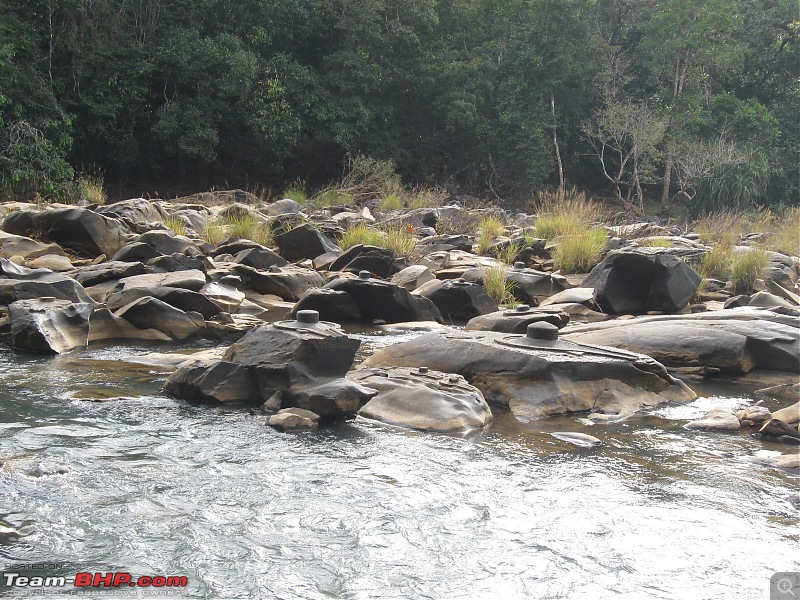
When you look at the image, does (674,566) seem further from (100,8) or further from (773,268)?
(100,8)

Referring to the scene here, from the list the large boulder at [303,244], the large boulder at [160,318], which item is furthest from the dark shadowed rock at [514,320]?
the large boulder at [303,244]

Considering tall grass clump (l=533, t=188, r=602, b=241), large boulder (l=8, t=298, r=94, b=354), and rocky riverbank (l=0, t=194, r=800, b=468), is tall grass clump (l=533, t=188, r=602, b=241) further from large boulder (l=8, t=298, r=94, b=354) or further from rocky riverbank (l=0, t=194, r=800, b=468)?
large boulder (l=8, t=298, r=94, b=354)

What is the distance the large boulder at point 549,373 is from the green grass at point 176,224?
6.27 meters

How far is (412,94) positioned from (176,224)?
46.1 feet

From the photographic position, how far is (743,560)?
229 cm

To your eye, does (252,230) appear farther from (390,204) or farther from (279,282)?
(390,204)

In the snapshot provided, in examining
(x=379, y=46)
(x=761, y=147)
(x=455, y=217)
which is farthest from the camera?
(x=761, y=147)

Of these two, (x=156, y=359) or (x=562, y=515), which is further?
(x=156, y=359)

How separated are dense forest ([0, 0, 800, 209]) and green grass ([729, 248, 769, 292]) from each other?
11604 mm

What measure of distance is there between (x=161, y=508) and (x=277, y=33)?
19.3 metres

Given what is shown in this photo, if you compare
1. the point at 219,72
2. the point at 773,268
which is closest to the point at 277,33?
the point at 219,72

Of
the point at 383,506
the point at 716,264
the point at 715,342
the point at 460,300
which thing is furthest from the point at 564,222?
the point at 383,506

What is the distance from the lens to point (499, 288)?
25.5 ft

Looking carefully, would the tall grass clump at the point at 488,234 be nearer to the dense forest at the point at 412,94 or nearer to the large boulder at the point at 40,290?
the large boulder at the point at 40,290
